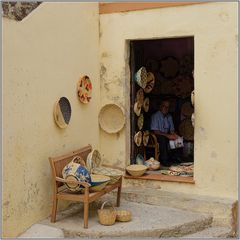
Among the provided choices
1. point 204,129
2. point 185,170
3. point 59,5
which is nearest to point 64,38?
point 59,5

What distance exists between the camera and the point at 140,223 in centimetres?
577

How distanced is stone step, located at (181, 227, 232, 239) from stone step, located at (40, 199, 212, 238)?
70mm

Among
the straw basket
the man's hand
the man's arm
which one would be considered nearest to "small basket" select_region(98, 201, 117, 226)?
the straw basket

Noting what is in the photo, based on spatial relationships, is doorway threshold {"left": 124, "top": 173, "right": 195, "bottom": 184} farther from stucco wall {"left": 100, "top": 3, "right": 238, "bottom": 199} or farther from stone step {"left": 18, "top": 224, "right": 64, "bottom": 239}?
stone step {"left": 18, "top": 224, "right": 64, "bottom": 239}

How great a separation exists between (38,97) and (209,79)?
8.53 ft

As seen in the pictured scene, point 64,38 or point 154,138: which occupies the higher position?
point 64,38

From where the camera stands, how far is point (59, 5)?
20.1ft

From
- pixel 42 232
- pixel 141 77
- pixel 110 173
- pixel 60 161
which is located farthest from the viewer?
pixel 141 77

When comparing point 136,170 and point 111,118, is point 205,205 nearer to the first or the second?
point 136,170

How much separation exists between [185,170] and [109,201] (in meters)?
1.49

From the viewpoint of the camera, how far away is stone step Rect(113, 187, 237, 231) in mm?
6250

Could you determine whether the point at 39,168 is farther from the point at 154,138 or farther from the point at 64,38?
the point at 154,138

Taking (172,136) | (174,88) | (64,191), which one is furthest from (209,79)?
(174,88)

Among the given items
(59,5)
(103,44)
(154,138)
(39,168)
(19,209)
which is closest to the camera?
(19,209)
